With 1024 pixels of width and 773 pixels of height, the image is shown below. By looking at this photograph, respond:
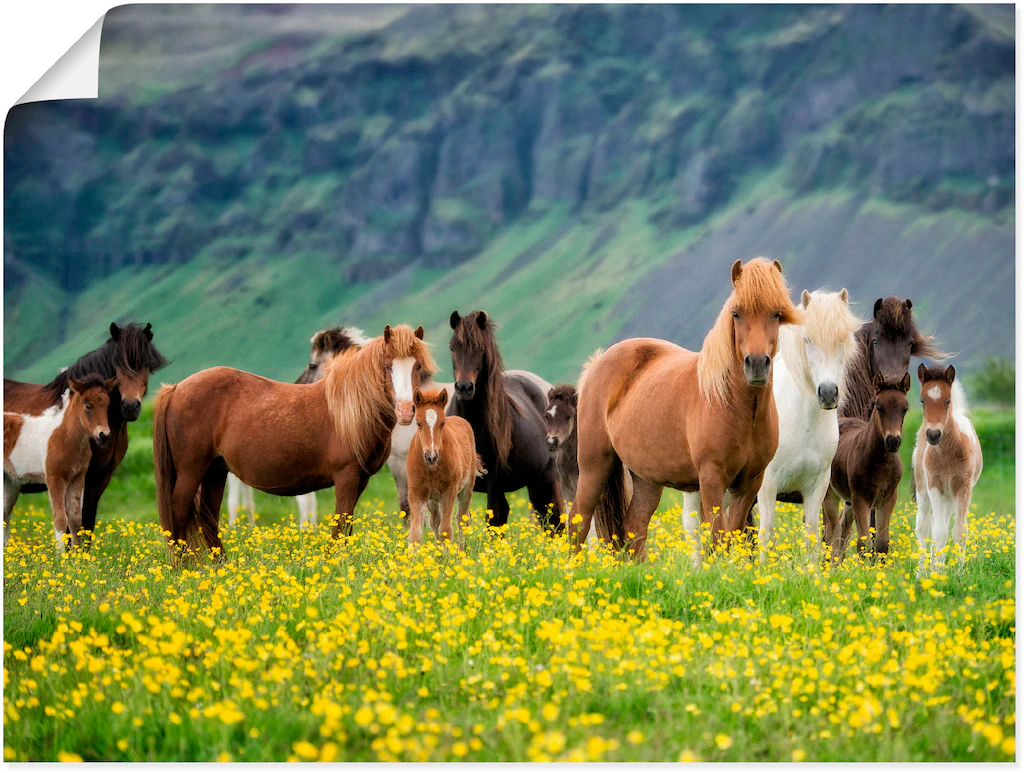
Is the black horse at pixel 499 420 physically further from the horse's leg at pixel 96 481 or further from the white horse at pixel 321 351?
the horse's leg at pixel 96 481

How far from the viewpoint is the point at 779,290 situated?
5.63 meters

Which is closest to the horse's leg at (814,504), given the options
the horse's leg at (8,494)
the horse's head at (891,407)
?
the horse's head at (891,407)

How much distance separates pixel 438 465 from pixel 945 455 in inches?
167

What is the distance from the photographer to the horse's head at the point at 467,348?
27.4ft

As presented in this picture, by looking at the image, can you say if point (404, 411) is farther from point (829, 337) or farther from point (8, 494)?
point (8, 494)

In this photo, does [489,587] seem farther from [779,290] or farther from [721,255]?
[721,255]

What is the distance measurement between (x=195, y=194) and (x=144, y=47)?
17.0 ft

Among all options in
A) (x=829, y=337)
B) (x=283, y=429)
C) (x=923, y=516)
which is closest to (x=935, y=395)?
(x=829, y=337)

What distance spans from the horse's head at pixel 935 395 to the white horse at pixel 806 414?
56 cm

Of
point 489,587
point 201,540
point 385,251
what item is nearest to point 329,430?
point 201,540

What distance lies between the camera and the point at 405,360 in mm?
7355

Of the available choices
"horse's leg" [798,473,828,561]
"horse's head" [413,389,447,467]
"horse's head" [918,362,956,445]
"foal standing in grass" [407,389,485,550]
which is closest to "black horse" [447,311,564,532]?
"foal standing in grass" [407,389,485,550]

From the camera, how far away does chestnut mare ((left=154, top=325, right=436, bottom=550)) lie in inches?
300

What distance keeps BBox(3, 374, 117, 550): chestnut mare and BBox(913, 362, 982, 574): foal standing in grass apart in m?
6.92
